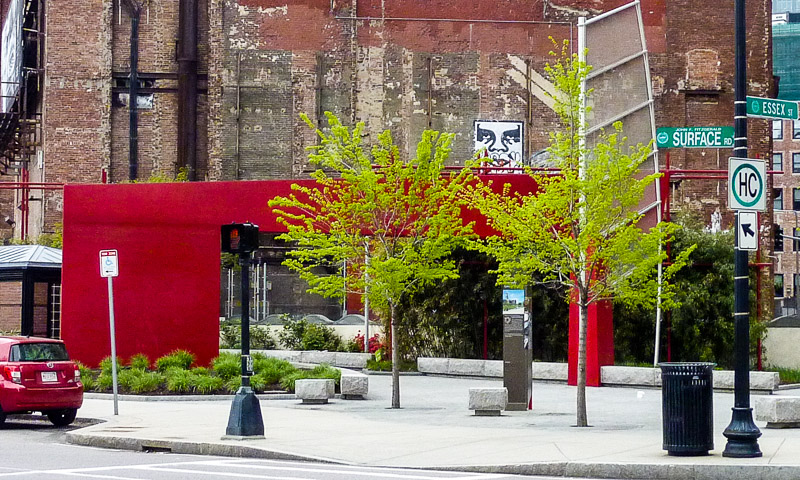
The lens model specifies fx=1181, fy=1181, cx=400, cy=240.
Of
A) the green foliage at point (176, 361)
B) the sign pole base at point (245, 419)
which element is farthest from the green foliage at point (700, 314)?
the sign pole base at point (245, 419)

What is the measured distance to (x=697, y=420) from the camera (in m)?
13.0

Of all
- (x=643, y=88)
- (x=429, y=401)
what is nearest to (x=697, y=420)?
(x=429, y=401)

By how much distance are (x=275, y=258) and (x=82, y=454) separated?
3819cm

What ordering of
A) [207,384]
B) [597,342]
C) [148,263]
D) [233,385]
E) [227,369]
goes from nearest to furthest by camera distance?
[207,384]
[233,385]
[227,369]
[597,342]
[148,263]

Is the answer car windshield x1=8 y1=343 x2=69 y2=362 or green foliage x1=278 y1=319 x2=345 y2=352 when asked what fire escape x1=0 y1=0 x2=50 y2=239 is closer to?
green foliage x1=278 y1=319 x2=345 y2=352

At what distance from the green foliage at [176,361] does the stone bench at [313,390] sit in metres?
4.10

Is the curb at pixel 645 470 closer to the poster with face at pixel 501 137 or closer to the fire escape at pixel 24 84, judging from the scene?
the poster with face at pixel 501 137

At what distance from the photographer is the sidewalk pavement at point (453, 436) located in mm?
12719

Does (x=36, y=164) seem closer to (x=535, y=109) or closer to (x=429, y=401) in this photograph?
(x=535, y=109)

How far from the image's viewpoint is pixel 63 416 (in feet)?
64.3

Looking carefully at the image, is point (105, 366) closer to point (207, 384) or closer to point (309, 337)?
point (207, 384)

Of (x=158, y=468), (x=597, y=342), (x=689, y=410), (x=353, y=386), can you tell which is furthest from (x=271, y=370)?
(x=689, y=410)

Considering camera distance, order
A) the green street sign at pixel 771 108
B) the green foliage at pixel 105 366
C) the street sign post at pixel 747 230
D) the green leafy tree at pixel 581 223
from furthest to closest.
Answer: the green foliage at pixel 105 366
the green leafy tree at pixel 581 223
the green street sign at pixel 771 108
the street sign post at pixel 747 230

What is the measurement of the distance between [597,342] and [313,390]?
23.3ft
